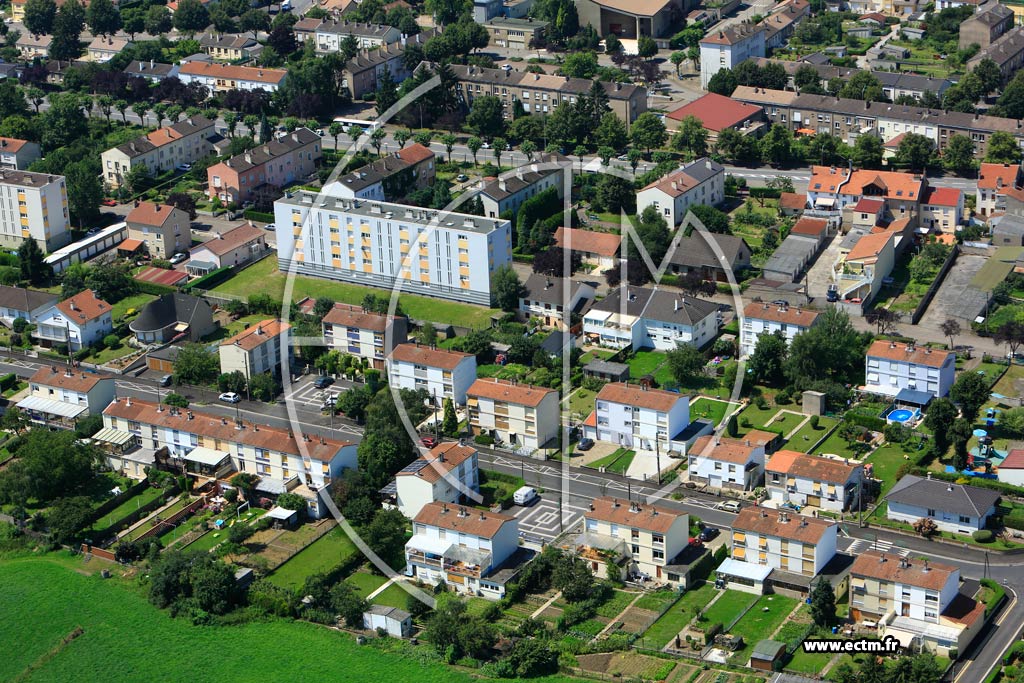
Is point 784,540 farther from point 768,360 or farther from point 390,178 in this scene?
point 390,178

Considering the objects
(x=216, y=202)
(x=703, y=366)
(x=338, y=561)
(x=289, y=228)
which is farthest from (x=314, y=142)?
(x=338, y=561)

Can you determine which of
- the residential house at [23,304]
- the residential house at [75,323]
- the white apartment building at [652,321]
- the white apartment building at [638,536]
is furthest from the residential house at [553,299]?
the residential house at [23,304]

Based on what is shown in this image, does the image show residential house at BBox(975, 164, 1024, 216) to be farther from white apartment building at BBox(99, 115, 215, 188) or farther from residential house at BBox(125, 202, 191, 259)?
white apartment building at BBox(99, 115, 215, 188)

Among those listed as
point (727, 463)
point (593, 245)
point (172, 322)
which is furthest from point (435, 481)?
point (593, 245)

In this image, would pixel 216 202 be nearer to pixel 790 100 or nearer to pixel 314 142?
pixel 314 142

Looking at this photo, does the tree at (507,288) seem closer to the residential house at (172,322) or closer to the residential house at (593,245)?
the residential house at (593,245)

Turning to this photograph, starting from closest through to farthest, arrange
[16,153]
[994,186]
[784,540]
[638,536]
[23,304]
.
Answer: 1. [784,540]
2. [638,536]
3. [23,304]
4. [994,186]
5. [16,153]
